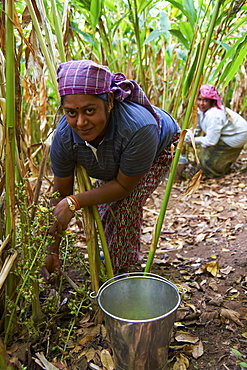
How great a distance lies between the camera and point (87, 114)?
1.10 meters

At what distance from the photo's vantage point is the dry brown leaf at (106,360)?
3.73ft

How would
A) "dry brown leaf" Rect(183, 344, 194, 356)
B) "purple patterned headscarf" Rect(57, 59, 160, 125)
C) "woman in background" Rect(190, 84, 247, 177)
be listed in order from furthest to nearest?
"woman in background" Rect(190, 84, 247, 177) < "dry brown leaf" Rect(183, 344, 194, 356) < "purple patterned headscarf" Rect(57, 59, 160, 125)

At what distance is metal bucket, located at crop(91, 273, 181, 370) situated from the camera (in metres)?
0.95

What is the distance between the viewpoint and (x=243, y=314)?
4.34 feet

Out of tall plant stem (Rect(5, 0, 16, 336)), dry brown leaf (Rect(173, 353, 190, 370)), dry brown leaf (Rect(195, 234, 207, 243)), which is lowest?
dry brown leaf (Rect(195, 234, 207, 243))

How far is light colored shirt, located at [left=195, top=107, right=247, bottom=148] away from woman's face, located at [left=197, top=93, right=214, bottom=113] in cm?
5

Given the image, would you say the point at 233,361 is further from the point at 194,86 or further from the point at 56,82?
the point at 56,82

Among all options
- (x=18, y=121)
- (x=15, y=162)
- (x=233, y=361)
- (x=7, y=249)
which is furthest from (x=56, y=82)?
(x=233, y=361)

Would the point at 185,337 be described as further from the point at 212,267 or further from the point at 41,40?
the point at 41,40

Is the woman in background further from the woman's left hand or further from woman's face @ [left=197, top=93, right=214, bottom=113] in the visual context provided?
the woman's left hand

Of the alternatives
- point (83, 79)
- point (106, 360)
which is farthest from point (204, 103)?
point (106, 360)

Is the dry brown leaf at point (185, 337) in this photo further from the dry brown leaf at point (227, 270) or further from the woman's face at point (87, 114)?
the woman's face at point (87, 114)

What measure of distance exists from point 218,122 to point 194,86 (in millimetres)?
2372

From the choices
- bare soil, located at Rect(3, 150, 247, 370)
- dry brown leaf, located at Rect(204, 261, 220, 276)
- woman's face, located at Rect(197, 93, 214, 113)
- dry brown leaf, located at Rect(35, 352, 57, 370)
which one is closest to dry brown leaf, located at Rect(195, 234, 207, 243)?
bare soil, located at Rect(3, 150, 247, 370)
